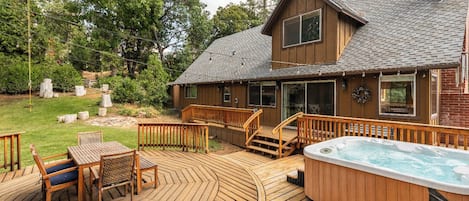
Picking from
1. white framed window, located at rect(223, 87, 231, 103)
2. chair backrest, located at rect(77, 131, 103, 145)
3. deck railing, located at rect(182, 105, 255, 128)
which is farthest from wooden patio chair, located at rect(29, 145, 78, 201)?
white framed window, located at rect(223, 87, 231, 103)

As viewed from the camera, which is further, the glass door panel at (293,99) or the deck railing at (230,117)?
the glass door panel at (293,99)

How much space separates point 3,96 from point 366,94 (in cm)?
1947

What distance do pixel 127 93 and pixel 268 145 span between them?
36.2 ft

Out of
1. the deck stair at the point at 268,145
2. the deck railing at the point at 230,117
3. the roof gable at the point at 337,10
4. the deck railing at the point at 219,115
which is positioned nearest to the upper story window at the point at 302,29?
the roof gable at the point at 337,10

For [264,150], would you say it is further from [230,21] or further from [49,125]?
[230,21]

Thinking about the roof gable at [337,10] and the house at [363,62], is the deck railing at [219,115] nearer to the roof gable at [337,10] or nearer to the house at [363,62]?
the house at [363,62]

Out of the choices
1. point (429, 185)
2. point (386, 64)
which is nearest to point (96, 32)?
point (386, 64)

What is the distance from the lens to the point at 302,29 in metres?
8.48

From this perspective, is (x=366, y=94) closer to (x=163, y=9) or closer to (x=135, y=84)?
(x=135, y=84)

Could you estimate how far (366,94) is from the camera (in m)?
6.61

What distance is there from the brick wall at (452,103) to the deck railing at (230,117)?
562cm

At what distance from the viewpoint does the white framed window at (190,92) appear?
1498 centimetres

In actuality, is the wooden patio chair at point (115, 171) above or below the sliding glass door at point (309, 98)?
below

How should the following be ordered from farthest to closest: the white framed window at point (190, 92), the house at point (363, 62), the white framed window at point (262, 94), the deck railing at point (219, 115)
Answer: the white framed window at point (190, 92)
the white framed window at point (262, 94)
the deck railing at point (219, 115)
the house at point (363, 62)
